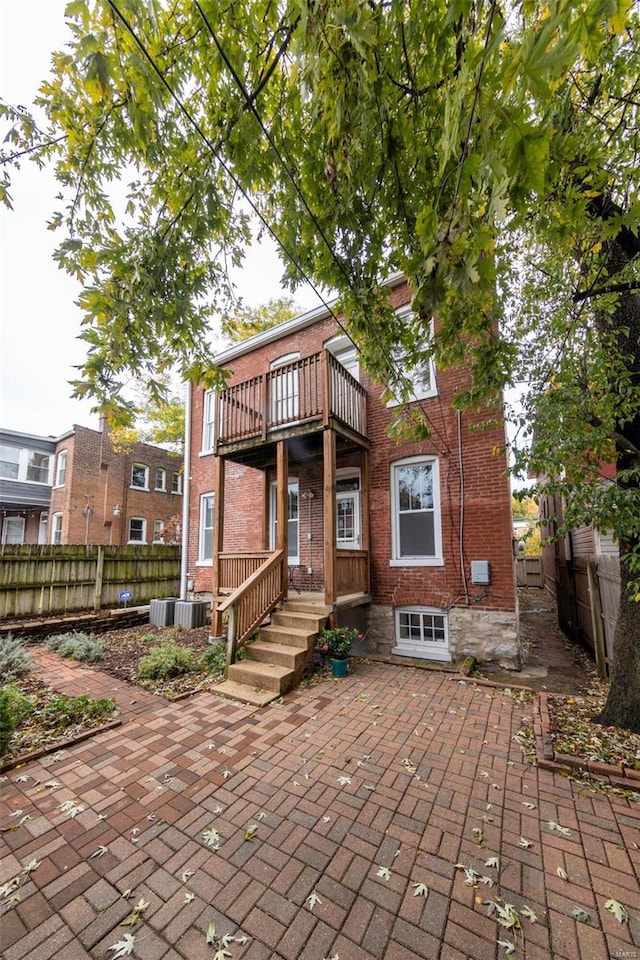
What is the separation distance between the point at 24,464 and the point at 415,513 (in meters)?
18.1

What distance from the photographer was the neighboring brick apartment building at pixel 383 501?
6.32 m

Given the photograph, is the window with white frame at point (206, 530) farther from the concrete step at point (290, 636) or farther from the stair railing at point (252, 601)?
the concrete step at point (290, 636)

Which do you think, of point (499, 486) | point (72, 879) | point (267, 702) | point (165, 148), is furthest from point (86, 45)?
point (499, 486)

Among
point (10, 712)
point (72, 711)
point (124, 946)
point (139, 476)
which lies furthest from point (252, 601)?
point (139, 476)

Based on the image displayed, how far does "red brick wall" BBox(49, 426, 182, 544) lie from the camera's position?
629 inches

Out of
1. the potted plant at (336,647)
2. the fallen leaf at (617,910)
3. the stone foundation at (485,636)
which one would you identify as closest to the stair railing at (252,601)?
the potted plant at (336,647)

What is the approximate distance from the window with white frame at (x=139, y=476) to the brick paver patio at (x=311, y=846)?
15.9 meters

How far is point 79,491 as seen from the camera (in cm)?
1614

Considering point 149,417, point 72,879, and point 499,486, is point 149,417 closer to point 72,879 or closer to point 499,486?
point 499,486

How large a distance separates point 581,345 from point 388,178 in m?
3.00

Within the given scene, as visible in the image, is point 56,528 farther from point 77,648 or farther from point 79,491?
point 77,648

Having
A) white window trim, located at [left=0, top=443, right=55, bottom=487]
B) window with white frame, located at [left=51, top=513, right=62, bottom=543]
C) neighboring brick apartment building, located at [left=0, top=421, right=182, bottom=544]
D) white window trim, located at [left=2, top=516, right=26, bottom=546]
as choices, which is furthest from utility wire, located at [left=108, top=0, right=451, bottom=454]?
white window trim, located at [left=2, top=516, right=26, bottom=546]

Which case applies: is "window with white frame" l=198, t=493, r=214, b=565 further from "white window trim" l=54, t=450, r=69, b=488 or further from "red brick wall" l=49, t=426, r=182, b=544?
"white window trim" l=54, t=450, r=69, b=488

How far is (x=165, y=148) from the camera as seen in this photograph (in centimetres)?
300
